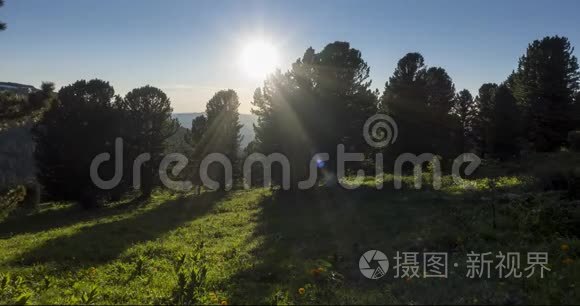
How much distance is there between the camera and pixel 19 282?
1057 cm

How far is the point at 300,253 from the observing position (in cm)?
1370

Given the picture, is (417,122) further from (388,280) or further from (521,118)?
(388,280)

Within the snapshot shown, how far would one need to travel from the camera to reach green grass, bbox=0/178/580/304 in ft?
28.8

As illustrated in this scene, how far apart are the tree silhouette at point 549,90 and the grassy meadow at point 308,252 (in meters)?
20.0

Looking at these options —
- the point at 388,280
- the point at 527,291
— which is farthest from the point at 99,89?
the point at 527,291

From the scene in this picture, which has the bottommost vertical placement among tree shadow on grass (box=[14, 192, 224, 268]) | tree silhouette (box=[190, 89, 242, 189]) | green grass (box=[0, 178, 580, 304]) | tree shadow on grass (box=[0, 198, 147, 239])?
tree shadow on grass (box=[0, 198, 147, 239])

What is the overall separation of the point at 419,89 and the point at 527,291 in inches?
1114

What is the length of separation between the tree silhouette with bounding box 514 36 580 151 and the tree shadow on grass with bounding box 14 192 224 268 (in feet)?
109

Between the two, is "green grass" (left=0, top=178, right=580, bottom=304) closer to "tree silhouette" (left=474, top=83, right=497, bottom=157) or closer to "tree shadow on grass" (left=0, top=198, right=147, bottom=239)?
"tree shadow on grass" (left=0, top=198, right=147, bottom=239)

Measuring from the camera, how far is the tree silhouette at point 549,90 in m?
37.9

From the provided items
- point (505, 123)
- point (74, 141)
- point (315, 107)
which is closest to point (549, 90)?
point (505, 123)
